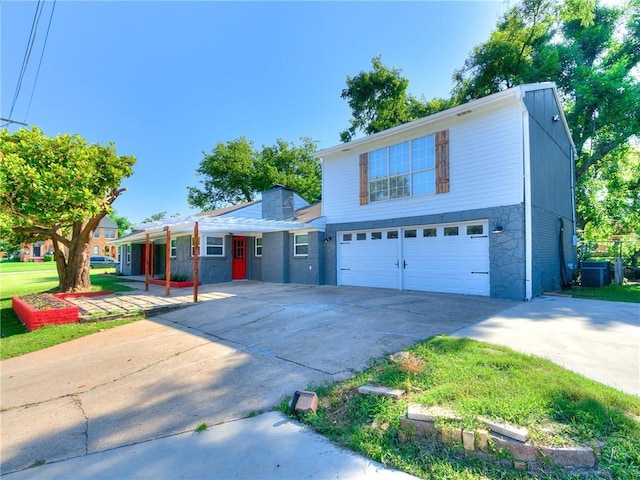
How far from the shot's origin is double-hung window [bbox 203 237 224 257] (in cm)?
1488

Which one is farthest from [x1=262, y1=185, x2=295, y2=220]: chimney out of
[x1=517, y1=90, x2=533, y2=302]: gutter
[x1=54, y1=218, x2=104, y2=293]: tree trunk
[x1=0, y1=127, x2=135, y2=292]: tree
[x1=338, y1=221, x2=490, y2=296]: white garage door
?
[x1=517, y1=90, x2=533, y2=302]: gutter

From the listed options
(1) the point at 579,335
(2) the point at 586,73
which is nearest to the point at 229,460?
(1) the point at 579,335

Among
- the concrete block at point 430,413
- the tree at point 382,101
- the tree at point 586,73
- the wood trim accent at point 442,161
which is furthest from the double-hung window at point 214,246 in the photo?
the tree at point 586,73

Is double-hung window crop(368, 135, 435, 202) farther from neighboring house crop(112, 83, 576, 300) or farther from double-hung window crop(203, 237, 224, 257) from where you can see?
double-hung window crop(203, 237, 224, 257)

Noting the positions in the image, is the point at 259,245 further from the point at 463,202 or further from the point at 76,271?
the point at 463,202

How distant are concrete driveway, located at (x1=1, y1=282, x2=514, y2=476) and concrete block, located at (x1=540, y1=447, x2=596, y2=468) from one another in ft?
7.31

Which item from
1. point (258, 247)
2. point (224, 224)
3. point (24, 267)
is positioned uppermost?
point (224, 224)

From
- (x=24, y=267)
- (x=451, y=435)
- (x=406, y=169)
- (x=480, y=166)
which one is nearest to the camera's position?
(x=451, y=435)

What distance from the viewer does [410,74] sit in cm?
2095

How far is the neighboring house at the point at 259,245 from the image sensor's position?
43.8 feet

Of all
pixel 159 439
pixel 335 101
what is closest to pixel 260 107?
pixel 335 101

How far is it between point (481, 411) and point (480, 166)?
28.3ft

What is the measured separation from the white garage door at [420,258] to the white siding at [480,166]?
0.70 metres

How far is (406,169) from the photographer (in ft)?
37.4
